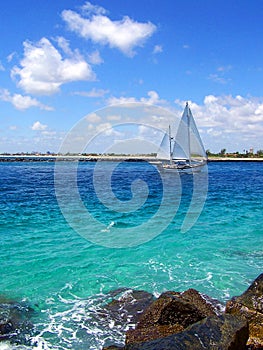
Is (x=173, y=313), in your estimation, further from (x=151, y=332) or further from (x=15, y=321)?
(x=15, y=321)

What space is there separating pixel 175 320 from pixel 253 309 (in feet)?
5.20

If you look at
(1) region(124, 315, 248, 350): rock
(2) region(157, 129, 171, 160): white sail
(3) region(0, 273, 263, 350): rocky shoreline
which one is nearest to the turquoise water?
(3) region(0, 273, 263, 350): rocky shoreline

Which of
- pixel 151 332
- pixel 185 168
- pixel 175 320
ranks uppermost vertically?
pixel 185 168

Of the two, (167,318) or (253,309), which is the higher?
(253,309)

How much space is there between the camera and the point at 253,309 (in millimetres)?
6910

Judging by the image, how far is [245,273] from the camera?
11758mm

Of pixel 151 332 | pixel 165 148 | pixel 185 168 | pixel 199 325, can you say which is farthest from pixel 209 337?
pixel 165 148

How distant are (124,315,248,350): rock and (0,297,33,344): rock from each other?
12.5ft

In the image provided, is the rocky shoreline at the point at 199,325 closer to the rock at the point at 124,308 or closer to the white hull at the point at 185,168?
the rock at the point at 124,308

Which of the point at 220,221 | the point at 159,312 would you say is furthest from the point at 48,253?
the point at 220,221

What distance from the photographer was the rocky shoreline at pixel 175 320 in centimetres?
489

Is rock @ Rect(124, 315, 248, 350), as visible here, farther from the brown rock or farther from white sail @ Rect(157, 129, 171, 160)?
white sail @ Rect(157, 129, 171, 160)

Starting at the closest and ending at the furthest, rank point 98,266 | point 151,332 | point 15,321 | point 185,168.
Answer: point 151,332 < point 15,321 < point 98,266 < point 185,168

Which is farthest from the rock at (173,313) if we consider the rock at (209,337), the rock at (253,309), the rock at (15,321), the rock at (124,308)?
the rock at (15,321)
